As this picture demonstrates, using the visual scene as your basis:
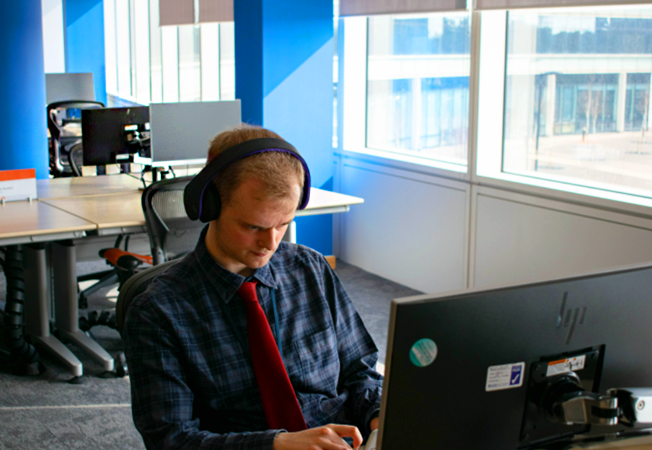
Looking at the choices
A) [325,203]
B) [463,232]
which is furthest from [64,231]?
[463,232]

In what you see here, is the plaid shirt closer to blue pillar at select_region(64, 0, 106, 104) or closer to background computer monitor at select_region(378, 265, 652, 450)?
background computer monitor at select_region(378, 265, 652, 450)

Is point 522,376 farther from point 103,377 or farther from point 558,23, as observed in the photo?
point 558,23

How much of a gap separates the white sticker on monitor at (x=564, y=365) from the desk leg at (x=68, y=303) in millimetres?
2698

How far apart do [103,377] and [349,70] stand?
289cm

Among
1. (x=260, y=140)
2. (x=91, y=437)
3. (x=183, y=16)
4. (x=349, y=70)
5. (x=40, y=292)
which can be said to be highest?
(x=183, y=16)

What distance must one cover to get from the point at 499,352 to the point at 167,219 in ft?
8.02

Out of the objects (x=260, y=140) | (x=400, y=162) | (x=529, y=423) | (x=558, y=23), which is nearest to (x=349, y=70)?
(x=400, y=162)

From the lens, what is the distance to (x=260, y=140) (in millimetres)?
1204

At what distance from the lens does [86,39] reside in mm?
10094

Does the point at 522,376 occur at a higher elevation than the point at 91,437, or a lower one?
higher

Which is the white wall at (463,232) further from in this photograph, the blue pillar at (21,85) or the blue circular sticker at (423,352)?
the blue pillar at (21,85)

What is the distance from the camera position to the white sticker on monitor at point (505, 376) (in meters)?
0.85

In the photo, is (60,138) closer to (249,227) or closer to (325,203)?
(325,203)

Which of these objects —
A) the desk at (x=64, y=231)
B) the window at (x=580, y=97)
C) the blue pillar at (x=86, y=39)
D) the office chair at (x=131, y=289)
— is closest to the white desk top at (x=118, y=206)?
the desk at (x=64, y=231)
